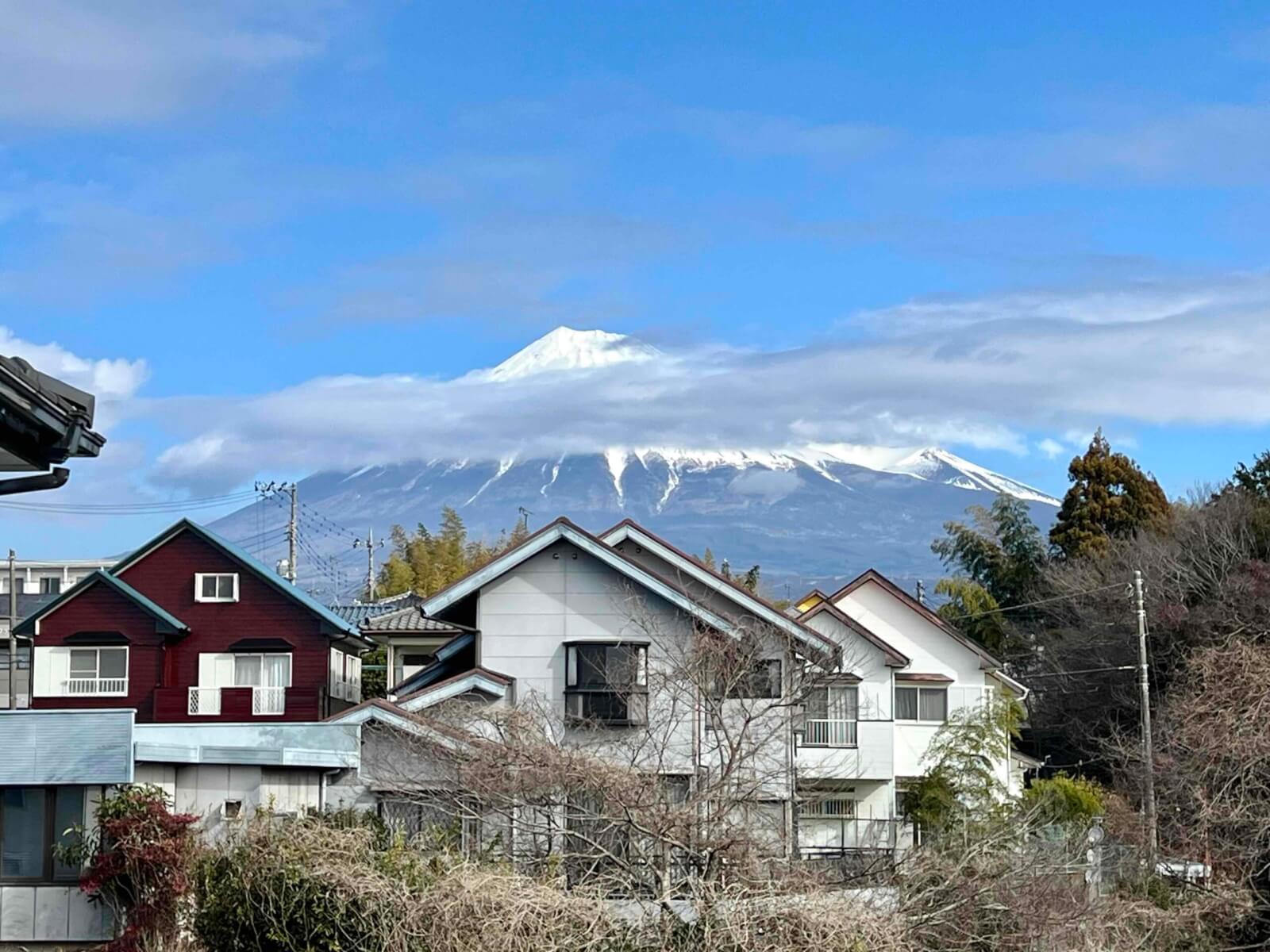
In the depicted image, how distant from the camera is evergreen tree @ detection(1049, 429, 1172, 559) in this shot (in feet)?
172

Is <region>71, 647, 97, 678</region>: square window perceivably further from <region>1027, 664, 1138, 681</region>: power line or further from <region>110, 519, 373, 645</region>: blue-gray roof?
<region>1027, 664, 1138, 681</region>: power line

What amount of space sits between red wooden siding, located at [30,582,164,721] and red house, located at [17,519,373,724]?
0.05ft

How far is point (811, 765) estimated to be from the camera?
31781 mm

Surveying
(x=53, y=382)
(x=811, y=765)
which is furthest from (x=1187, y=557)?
(x=53, y=382)

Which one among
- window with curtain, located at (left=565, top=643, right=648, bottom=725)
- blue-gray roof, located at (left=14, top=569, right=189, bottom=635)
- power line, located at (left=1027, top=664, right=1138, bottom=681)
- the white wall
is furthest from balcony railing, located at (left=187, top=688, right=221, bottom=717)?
power line, located at (left=1027, top=664, right=1138, bottom=681)

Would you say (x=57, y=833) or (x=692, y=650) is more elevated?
(x=692, y=650)

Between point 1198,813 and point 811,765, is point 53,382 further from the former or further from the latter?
point 811,765

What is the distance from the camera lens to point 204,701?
34.8 metres

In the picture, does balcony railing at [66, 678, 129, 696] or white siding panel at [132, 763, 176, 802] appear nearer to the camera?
white siding panel at [132, 763, 176, 802]

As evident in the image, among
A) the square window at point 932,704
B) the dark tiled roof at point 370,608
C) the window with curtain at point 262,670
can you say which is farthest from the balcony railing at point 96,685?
the square window at point 932,704

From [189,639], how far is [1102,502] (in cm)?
3030

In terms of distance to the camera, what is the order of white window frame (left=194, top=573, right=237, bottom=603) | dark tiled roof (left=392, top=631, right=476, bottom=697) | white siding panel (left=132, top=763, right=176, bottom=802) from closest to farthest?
white siding panel (left=132, top=763, right=176, bottom=802), dark tiled roof (left=392, top=631, right=476, bottom=697), white window frame (left=194, top=573, right=237, bottom=603)

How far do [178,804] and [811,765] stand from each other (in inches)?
560

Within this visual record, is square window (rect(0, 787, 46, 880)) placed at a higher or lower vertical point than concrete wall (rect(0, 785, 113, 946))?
higher
